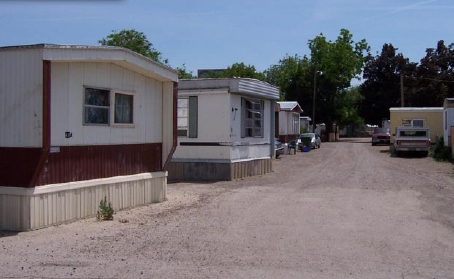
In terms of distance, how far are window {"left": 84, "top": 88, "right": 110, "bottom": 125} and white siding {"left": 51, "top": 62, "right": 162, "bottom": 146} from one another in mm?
124

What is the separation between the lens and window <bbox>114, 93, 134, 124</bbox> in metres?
10.7

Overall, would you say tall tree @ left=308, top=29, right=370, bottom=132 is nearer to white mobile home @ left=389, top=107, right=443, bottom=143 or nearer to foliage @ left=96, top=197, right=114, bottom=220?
white mobile home @ left=389, top=107, right=443, bottom=143

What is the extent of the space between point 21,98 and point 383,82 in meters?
51.9

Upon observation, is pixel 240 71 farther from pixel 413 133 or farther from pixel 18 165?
pixel 18 165

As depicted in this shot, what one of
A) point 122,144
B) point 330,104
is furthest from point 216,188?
point 330,104

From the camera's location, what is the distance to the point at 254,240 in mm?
8242

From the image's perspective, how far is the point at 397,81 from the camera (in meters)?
55.4

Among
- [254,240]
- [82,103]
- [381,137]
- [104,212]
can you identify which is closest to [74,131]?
[82,103]

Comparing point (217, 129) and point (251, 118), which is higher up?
point (251, 118)

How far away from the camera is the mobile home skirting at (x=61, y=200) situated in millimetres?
8484

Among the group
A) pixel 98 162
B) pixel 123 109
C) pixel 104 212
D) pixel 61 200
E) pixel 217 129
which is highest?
pixel 123 109

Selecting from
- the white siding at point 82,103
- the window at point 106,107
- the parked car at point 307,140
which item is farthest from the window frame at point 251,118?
the parked car at point 307,140

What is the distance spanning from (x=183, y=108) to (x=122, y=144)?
660 cm

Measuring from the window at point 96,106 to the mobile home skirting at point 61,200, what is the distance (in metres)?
1.17
